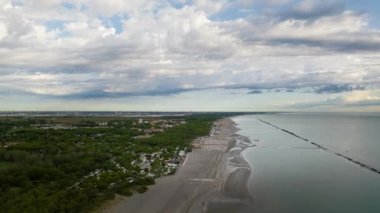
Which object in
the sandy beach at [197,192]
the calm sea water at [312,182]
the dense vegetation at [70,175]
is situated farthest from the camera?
the calm sea water at [312,182]

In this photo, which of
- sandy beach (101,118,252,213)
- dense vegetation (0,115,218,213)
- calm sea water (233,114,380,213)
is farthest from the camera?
calm sea water (233,114,380,213)

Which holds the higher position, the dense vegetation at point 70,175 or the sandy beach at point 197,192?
the dense vegetation at point 70,175

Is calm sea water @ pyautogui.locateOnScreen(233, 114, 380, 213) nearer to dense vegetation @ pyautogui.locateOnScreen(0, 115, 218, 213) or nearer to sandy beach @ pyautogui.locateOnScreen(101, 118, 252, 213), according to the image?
sandy beach @ pyautogui.locateOnScreen(101, 118, 252, 213)

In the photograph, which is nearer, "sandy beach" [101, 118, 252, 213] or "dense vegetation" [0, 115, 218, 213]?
"dense vegetation" [0, 115, 218, 213]

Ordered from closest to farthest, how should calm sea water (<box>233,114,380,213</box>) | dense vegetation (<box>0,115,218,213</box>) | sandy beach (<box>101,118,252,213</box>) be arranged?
dense vegetation (<box>0,115,218,213</box>) → sandy beach (<box>101,118,252,213</box>) → calm sea water (<box>233,114,380,213</box>)

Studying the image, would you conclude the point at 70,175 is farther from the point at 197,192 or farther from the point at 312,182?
the point at 312,182

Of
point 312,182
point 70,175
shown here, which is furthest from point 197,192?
point 70,175

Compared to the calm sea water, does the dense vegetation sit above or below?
above

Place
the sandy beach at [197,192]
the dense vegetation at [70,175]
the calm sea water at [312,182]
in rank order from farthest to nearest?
1. the calm sea water at [312,182]
2. the sandy beach at [197,192]
3. the dense vegetation at [70,175]

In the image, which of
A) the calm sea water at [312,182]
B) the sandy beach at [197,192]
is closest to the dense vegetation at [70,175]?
the sandy beach at [197,192]

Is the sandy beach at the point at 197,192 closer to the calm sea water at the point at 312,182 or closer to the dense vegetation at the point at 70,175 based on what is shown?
the calm sea water at the point at 312,182

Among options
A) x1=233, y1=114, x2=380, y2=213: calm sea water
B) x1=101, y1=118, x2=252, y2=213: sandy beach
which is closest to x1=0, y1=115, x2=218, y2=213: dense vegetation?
x1=101, y1=118, x2=252, y2=213: sandy beach
